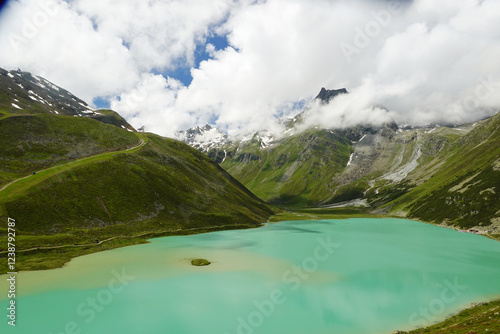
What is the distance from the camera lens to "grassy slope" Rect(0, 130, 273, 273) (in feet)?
231

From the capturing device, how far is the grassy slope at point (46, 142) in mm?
97788

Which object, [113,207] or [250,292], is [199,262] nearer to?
[250,292]

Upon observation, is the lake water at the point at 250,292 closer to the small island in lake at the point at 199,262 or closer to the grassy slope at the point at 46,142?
the small island in lake at the point at 199,262

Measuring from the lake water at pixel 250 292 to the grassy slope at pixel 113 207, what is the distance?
1227 cm

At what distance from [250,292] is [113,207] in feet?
239

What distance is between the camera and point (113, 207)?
96.1 meters

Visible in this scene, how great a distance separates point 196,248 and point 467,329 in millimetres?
66314

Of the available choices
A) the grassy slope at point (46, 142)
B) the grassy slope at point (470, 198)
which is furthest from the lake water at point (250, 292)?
the grassy slope at point (46, 142)

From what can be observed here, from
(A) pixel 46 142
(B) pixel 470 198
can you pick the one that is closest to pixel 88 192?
(A) pixel 46 142

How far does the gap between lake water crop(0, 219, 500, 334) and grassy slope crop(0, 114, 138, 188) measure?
60.2 metres

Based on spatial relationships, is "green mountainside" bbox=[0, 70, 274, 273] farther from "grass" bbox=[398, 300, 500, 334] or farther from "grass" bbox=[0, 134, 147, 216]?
"grass" bbox=[398, 300, 500, 334]

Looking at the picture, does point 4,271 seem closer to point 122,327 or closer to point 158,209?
point 122,327

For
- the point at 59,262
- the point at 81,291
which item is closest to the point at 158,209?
the point at 59,262

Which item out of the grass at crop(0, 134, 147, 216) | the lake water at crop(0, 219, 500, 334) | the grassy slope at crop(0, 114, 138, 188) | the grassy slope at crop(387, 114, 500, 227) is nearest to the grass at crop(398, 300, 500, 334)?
the lake water at crop(0, 219, 500, 334)
